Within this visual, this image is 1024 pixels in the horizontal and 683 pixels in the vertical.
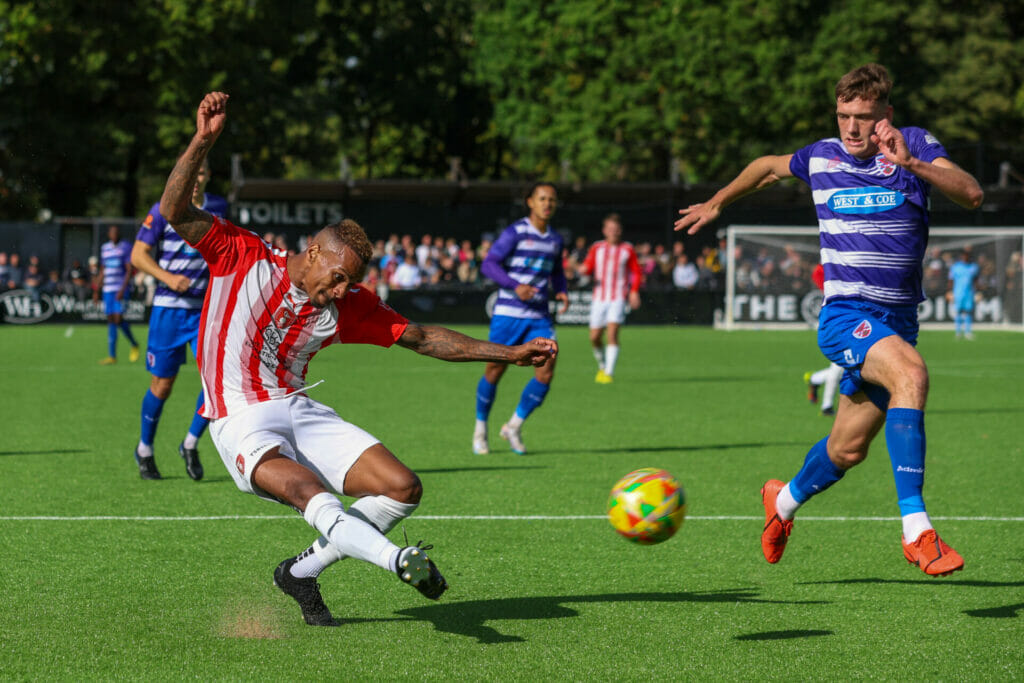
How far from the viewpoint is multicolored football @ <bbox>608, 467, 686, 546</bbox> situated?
5.68 meters

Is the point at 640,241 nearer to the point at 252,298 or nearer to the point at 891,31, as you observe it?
the point at 891,31

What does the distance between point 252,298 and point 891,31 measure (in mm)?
47377

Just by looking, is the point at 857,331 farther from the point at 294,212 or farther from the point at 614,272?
the point at 294,212

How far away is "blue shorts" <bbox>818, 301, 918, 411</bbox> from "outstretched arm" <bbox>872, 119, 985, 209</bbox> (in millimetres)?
659

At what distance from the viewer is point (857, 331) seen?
6047mm

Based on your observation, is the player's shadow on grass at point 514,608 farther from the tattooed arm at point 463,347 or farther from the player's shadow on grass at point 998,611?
the tattooed arm at point 463,347

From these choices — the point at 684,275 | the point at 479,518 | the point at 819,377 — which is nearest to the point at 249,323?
the point at 479,518

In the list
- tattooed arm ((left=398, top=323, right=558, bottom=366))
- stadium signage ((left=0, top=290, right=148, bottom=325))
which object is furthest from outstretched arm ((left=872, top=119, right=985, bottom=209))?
stadium signage ((left=0, top=290, right=148, bottom=325))

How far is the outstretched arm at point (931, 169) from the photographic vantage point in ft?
17.9

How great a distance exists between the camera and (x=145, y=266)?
9.23m

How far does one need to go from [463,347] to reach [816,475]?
1804 millimetres

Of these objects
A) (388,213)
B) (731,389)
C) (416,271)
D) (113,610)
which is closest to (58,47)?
(388,213)

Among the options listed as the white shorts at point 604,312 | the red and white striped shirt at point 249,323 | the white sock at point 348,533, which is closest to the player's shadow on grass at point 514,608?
the white sock at point 348,533

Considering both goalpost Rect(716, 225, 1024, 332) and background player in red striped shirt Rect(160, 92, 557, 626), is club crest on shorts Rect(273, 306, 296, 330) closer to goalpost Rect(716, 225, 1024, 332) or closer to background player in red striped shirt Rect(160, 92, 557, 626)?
background player in red striped shirt Rect(160, 92, 557, 626)
